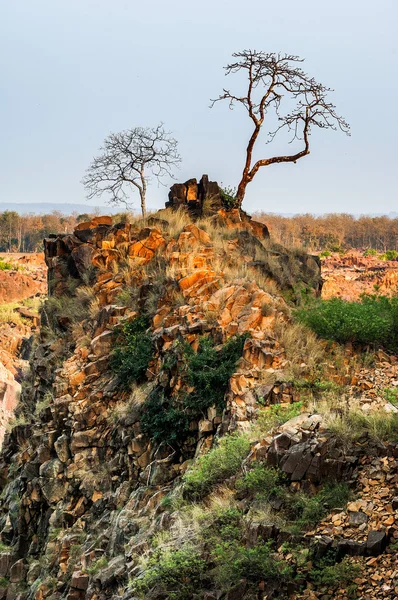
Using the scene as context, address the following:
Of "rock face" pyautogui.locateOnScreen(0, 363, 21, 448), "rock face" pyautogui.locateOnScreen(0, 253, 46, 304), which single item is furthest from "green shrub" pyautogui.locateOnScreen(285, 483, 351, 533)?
"rock face" pyautogui.locateOnScreen(0, 253, 46, 304)

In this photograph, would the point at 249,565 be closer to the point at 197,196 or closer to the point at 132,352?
the point at 132,352

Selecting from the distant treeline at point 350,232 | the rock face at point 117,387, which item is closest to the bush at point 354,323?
the rock face at point 117,387

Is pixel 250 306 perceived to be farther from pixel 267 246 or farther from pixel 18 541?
pixel 18 541

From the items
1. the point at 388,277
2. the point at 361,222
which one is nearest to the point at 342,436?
the point at 388,277

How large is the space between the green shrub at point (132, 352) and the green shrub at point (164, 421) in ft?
3.62

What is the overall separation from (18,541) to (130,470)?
177 inches

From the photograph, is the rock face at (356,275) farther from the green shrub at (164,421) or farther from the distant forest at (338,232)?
the distant forest at (338,232)

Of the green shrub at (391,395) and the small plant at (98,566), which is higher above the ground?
the green shrub at (391,395)

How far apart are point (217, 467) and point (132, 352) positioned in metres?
4.78

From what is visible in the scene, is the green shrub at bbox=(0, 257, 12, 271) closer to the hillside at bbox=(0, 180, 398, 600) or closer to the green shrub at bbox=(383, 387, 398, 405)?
the hillside at bbox=(0, 180, 398, 600)

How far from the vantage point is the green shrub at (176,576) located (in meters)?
6.83

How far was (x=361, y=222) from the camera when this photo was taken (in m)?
69.6

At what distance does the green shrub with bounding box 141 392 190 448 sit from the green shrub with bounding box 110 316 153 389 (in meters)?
1.10

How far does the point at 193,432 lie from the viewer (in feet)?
33.5
